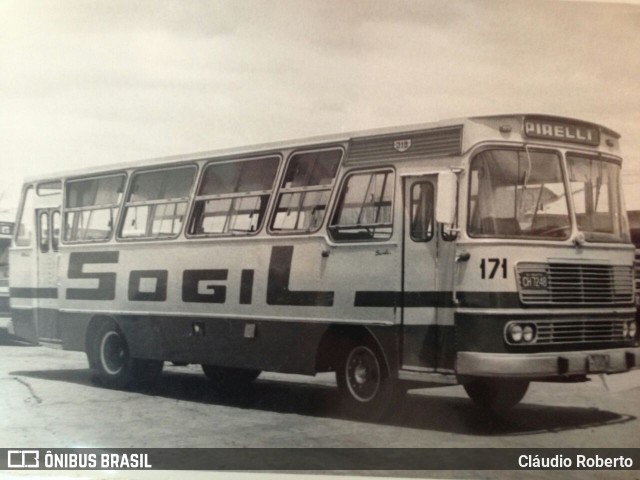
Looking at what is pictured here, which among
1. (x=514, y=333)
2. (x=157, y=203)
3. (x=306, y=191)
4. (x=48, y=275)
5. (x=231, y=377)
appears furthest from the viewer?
(x=48, y=275)

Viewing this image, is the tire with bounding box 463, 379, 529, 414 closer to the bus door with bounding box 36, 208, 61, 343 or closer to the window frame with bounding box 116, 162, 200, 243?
the window frame with bounding box 116, 162, 200, 243

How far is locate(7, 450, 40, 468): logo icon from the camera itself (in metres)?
6.84

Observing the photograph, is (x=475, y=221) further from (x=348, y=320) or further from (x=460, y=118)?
(x=348, y=320)

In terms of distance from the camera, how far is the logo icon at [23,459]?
6.84 m

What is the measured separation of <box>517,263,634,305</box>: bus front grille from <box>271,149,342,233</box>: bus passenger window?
5.69 ft

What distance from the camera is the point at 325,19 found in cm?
687

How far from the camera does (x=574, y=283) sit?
610 cm

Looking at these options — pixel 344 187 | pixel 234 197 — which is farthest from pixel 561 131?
pixel 234 197

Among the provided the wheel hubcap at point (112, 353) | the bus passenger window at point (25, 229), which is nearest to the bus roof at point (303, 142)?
the bus passenger window at point (25, 229)

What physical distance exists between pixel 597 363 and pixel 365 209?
2.06 metres

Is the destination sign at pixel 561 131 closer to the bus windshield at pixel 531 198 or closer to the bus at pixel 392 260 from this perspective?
the bus at pixel 392 260

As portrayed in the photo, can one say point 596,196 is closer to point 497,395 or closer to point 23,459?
point 497,395

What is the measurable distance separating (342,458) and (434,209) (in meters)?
1.98

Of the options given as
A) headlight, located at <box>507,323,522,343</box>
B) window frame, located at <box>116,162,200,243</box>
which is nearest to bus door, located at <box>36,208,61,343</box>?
window frame, located at <box>116,162,200,243</box>
